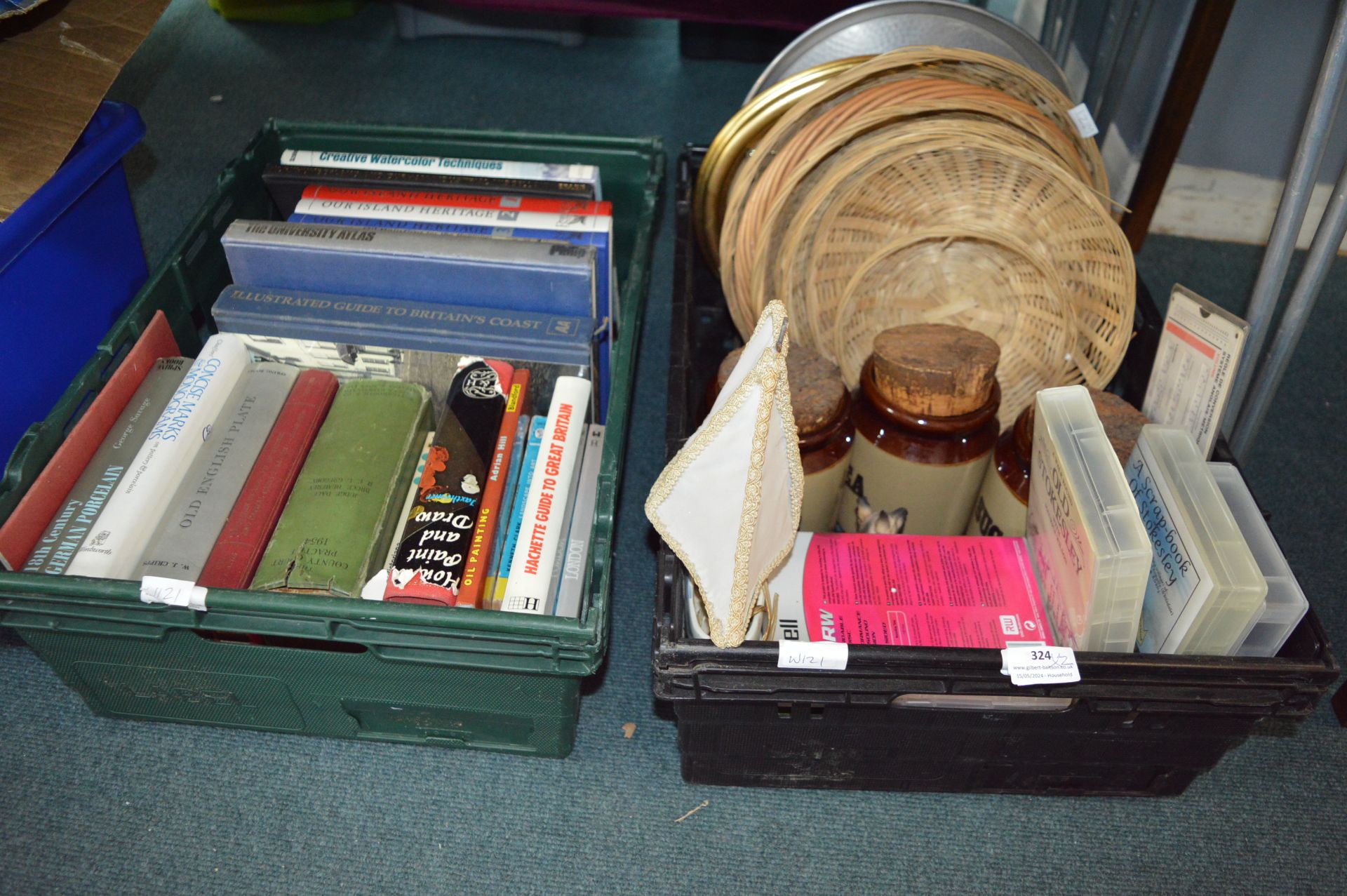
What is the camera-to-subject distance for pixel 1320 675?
70 cm

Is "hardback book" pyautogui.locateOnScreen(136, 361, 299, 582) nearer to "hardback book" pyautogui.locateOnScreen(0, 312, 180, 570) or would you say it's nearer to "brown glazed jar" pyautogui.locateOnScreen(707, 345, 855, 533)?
"hardback book" pyautogui.locateOnScreen(0, 312, 180, 570)

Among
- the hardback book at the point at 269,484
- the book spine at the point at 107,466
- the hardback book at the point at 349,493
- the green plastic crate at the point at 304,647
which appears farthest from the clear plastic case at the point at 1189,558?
the book spine at the point at 107,466

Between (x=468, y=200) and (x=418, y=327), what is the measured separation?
22cm

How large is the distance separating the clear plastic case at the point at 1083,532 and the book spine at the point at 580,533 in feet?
1.22

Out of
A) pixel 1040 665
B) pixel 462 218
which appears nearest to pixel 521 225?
pixel 462 218

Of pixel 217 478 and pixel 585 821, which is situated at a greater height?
pixel 217 478

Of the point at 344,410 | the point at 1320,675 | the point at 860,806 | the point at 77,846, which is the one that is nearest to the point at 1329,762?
the point at 1320,675

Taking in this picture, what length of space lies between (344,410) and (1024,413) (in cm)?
64

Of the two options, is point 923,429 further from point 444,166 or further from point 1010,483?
point 444,166

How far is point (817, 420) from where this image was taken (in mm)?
805

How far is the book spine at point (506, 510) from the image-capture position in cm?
81

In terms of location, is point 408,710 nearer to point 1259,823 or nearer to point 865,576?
point 865,576

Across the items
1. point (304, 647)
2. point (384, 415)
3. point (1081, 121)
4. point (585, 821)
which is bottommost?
point (585, 821)

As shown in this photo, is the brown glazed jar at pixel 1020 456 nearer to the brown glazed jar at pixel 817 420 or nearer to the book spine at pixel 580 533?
the brown glazed jar at pixel 817 420
